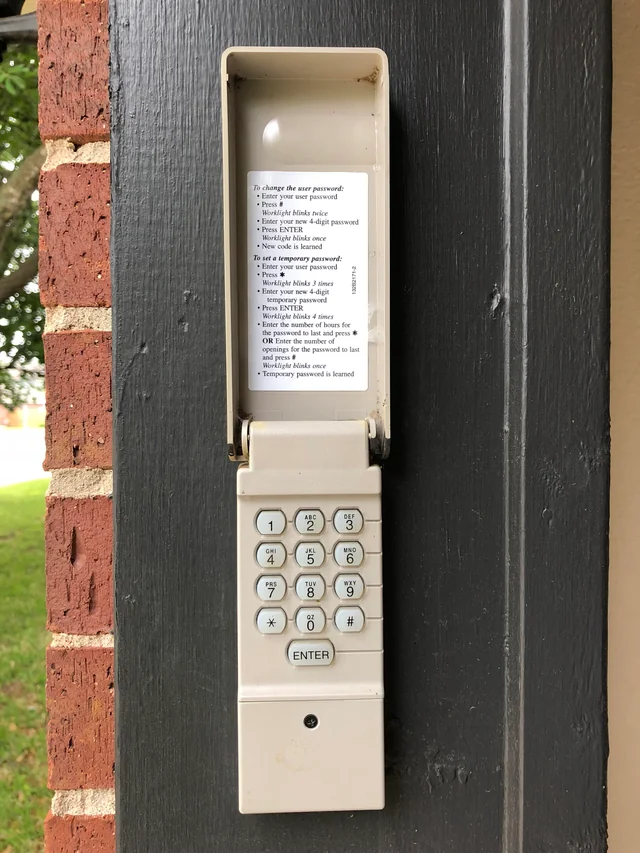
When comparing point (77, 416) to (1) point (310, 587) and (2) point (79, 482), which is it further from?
(1) point (310, 587)

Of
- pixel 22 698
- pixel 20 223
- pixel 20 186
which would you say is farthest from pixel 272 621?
pixel 22 698

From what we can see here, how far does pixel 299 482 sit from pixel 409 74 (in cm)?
26

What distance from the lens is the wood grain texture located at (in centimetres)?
35

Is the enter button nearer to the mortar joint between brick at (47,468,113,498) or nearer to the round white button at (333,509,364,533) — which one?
the round white button at (333,509,364,533)

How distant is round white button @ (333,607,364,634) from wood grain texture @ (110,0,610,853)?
1.3 inches

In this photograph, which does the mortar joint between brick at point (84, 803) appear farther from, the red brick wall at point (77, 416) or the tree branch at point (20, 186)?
the tree branch at point (20, 186)

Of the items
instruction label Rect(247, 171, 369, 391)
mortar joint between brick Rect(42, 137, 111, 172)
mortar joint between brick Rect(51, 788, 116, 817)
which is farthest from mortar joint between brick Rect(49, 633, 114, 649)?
mortar joint between brick Rect(42, 137, 111, 172)

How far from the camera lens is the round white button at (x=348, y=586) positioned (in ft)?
1.10

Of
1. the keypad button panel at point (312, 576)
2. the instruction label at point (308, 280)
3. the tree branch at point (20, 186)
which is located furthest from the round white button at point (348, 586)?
the tree branch at point (20, 186)

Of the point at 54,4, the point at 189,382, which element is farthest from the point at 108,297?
the point at 54,4

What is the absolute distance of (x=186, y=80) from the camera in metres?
0.35

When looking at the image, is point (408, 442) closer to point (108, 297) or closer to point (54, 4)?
point (108, 297)

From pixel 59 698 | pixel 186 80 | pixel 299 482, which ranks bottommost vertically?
pixel 59 698

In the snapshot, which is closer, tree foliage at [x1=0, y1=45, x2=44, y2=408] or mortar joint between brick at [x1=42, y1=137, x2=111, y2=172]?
mortar joint between brick at [x1=42, y1=137, x2=111, y2=172]
